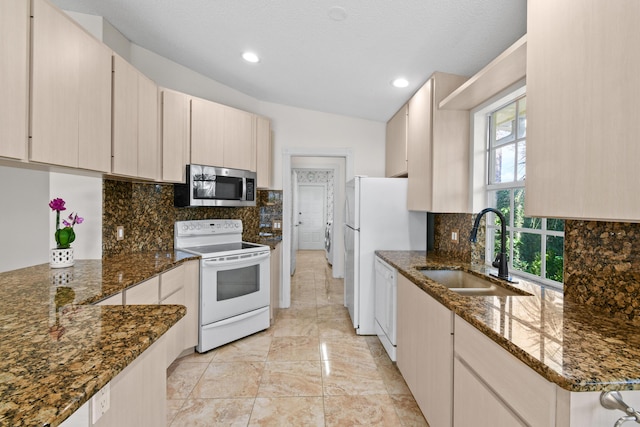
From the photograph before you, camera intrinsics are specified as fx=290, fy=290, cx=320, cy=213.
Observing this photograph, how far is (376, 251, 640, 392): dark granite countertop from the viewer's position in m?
0.74

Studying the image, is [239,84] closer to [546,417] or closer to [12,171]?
[12,171]

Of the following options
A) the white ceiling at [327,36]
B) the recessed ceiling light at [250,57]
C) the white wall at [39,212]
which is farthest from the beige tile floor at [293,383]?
the recessed ceiling light at [250,57]

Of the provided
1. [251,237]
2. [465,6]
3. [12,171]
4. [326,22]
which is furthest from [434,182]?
[12,171]

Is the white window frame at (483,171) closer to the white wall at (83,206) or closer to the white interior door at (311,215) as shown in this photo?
the white wall at (83,206)

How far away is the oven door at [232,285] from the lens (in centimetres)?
244

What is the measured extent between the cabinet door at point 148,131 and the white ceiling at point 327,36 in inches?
19.0

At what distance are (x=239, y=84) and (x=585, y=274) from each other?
325cm

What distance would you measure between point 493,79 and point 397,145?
4.79ft

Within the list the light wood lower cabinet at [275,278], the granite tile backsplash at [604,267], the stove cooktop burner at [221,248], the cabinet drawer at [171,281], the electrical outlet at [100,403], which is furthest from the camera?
the light wood lower cabinet at [275,278]

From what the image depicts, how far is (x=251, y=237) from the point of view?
11.5ft

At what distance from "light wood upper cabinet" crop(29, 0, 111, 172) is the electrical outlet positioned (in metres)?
1.22

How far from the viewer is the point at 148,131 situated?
2.25 m

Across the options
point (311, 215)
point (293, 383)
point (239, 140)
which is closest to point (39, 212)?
point (239, 140)

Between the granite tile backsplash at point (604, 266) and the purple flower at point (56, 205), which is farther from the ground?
the purple flower at point (56, 205)
